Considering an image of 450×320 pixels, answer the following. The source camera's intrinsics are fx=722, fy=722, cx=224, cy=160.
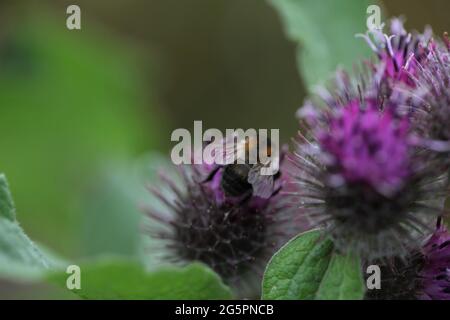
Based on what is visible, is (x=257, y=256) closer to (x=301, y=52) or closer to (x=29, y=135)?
(x=301, y=52)

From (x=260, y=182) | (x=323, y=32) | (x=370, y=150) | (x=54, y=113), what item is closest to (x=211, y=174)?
(x=260, y=182)

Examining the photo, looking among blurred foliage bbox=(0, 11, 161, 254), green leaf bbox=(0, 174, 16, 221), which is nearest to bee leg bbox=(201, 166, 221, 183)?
green leaf bbox=(0, 174, 16, 221)

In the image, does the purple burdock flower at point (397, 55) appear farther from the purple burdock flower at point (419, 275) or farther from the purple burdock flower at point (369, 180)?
the purple burdock flower at point (419, 275)

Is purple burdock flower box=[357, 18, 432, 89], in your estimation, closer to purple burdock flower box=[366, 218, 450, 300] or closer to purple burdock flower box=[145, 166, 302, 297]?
purple burdock flower box=[366, 218, 450, 300]

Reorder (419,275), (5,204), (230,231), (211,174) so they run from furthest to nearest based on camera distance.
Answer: (230,231)
(211,174)
(419,275)
(5,204)

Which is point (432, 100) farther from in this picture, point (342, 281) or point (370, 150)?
point (342, 281)
